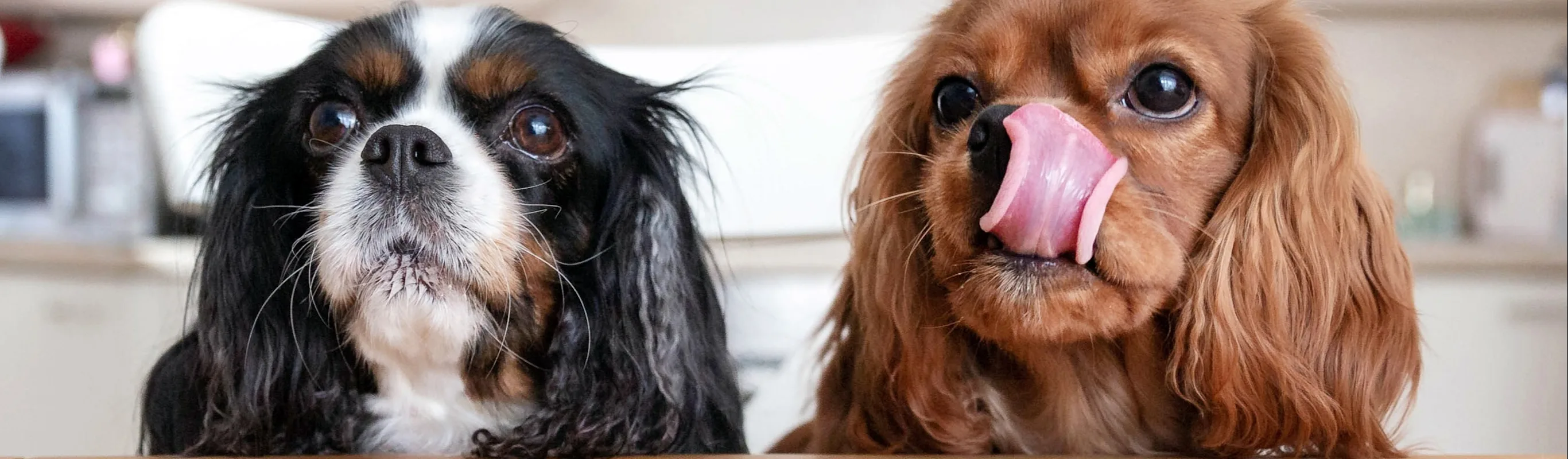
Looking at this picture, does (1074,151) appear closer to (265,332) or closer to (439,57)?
(439,57)

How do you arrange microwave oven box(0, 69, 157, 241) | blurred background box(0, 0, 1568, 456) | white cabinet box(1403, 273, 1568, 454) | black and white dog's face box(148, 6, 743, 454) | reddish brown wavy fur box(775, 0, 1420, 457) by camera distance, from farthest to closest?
microwave oven box(0, 69, 157, 241) < white cabinet box(1403, 273, 1568, 454) < blurred background box(0, 0, 1568, 456) < black and white dog's face box(148, 6, 743, 454) < reddish brown wavy fur box(775, 0, 1420, 457)

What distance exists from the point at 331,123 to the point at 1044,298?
2.12 feet

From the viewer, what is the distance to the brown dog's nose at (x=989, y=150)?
75 cm

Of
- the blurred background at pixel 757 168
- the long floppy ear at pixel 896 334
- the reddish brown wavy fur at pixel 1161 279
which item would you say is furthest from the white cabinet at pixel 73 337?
the reddish brown wavy fur at pixel 1161 279

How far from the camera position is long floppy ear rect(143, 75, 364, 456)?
96 cm

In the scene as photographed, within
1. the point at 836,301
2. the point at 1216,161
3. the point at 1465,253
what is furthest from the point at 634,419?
the point at 1465,253

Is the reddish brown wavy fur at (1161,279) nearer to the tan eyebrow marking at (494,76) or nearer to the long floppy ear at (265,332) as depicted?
the tan eyebrow marking at (494,76)

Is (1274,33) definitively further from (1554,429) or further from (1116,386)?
(1554,429)

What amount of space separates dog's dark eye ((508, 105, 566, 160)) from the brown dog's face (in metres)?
0.35

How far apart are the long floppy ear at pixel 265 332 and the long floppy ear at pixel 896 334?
0.47m

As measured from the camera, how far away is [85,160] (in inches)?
85.8

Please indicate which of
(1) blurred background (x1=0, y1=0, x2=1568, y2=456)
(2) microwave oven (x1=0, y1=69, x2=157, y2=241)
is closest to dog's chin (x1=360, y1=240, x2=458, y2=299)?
(1) blurred background (x1=0, y1=0, x2=1568, y2=456)

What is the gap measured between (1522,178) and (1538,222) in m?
0.08

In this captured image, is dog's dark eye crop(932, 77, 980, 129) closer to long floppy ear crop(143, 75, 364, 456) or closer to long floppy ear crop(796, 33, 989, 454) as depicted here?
long floppy ear crop(796, 33, 989, 454)
